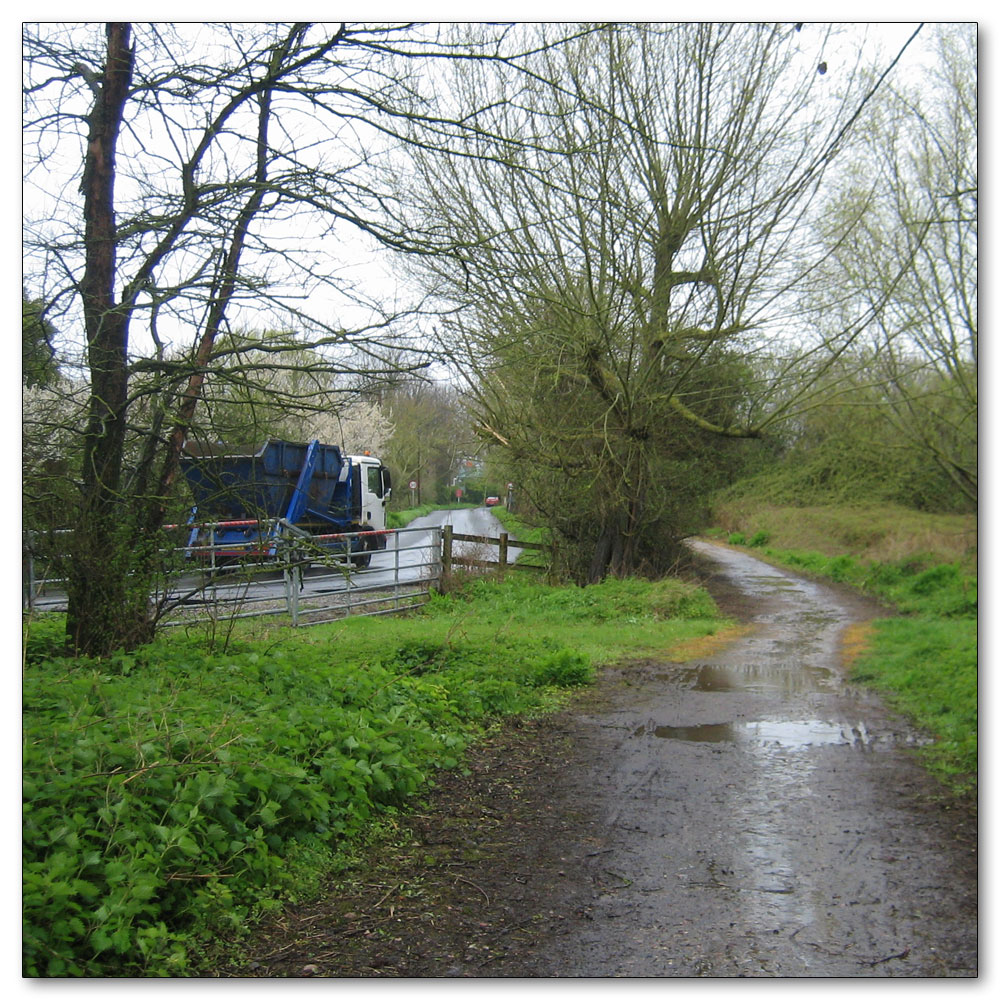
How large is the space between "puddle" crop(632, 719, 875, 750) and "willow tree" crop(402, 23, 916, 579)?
8.38 ft

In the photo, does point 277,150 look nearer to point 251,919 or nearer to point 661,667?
point 251,919

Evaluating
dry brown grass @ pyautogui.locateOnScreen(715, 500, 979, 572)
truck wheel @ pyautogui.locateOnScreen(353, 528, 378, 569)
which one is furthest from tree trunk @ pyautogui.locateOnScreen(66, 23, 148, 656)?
truck wheel @ pyautogui.locateOnScreen(353, 528, 378, 569)

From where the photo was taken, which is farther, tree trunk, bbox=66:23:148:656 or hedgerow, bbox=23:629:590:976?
tree trunk, bbox=66:23:148:656

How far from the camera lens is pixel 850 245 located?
17.0 ft

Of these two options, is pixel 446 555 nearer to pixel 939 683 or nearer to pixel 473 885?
pixel 939 683

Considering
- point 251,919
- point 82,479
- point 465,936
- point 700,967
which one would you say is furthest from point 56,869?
point 82,479

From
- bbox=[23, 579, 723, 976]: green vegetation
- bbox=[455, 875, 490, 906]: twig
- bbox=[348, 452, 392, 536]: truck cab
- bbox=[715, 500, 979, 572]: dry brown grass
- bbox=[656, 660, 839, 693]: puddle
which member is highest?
bbox=[348, 452, 392, 536]: truck cab

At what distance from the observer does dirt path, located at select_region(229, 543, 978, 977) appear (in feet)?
9.14

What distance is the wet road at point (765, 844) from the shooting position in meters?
2.81

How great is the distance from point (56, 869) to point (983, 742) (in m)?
3.40

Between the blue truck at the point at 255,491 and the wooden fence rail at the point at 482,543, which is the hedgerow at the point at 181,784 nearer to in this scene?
the blue truck at the point at 255,491

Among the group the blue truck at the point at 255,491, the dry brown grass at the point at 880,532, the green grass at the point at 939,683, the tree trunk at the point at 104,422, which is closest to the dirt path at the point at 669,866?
the green grass at the point at 939,683

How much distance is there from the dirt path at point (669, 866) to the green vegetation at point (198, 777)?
0.21 m

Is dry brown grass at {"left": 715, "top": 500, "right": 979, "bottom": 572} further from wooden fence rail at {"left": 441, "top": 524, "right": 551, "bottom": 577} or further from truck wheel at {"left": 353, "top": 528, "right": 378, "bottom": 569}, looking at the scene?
wooden fence rail at {"left": 441, "top": 524, "right": 551, "bottom": 577}
